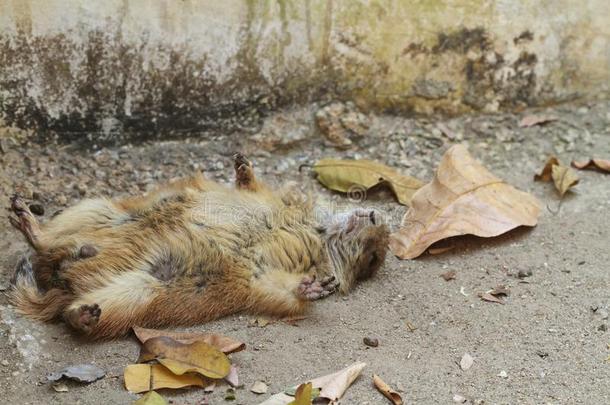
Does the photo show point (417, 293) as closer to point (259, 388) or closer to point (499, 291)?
point (499, 291)

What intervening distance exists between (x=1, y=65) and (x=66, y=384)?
163cm

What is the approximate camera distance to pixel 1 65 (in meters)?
3.98

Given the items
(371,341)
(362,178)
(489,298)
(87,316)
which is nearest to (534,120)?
(362,178)

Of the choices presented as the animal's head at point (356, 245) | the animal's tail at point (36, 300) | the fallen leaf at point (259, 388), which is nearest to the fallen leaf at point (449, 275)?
the animal's head at point (356, 245)

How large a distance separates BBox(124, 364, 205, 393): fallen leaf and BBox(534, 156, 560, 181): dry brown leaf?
2383 mm

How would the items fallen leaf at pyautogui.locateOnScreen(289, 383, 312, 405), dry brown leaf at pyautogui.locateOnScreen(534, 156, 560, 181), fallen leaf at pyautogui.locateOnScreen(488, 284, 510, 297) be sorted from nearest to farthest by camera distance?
1. fallen leaf at pyautogui.locateOnScreen(289, 383, 312, 405)
2. fallen leaf at pyautogui.locateOnScreen(488, 284, 510, 297)
3. dry brown leaf at pyautogui.locateOnScreen(534, 156, 560, 181)

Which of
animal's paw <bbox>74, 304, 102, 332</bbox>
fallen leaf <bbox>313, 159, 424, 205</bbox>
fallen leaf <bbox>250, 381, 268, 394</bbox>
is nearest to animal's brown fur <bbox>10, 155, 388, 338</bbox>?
animal's paw <bbox>74, 304, 102, 332</bbox>

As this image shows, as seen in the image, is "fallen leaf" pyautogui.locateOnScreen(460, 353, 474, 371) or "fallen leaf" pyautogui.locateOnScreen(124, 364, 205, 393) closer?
"fallen leaf" pyautogui.locateOnScreen(124, 364, 205, 393)

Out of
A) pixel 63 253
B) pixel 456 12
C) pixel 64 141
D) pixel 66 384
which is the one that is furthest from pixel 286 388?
pixel 456 12

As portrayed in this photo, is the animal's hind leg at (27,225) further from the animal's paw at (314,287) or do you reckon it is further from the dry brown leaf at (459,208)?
the dry brown leaf at (459,208)

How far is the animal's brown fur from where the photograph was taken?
347 centimetres

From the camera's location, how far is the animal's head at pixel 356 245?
156 inches

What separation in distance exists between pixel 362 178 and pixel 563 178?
40.3 inches

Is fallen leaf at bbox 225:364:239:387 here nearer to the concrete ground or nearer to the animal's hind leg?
the concrete ground
